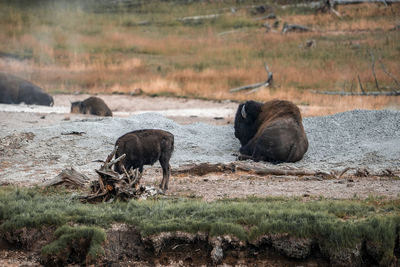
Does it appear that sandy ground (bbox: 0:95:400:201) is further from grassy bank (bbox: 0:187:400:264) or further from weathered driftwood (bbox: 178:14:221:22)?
weathered driftwood (bbox: 178:14:221:22)

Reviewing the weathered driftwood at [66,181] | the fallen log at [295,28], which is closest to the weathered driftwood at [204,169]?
the weathered driftwood at [66,181]

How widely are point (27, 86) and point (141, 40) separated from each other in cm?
1476

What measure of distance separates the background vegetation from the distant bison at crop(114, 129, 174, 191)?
1086 centimetres

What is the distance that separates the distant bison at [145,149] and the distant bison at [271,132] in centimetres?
330

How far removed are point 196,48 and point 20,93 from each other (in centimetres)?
1384

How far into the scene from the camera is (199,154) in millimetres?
13836

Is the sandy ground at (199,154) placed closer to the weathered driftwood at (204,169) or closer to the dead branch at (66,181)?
the weathered driftwood at (204,169)

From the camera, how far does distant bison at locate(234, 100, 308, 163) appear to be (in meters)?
13.1

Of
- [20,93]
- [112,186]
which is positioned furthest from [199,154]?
[20,93]

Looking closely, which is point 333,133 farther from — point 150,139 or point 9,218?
point 9,218

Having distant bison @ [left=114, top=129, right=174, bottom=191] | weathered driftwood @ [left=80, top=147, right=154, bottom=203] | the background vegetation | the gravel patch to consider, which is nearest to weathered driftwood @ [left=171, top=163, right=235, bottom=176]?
the gravel patch

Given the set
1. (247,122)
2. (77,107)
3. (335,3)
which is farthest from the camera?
(335,3)

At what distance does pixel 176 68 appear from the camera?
29188 mm

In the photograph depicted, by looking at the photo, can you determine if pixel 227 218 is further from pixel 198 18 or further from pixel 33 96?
pixel 198 18
